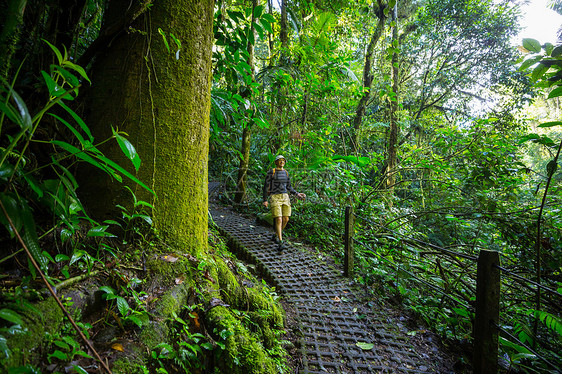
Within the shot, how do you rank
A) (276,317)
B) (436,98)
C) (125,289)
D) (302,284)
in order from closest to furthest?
(125,289) < (276,317) < (302,284) < (436,98)

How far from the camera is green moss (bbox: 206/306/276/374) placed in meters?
1.67

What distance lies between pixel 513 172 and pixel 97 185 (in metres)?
5.58

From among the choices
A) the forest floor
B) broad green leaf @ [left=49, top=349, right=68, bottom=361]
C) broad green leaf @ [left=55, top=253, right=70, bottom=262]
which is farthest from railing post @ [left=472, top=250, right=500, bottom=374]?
broad green leaf @ [left=55, top=253, right=70, bottom=262]

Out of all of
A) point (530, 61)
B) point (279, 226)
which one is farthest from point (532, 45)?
point (279, 226)

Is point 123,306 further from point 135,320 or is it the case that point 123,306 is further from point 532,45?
point 532,45

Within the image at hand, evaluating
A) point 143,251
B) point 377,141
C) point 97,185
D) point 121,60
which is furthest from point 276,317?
point 377,141

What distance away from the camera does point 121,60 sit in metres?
1.90

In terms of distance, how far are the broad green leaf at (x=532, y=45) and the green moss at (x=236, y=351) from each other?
2711mm

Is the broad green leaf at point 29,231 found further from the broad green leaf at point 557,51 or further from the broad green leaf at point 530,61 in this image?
the broad green leaf at point 557,51

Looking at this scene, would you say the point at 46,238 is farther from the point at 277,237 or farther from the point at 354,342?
the point at 277,237

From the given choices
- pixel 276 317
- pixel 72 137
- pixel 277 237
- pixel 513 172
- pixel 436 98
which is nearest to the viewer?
pixel 72 137

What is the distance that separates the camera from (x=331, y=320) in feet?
10.2

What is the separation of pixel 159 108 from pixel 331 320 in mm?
2781

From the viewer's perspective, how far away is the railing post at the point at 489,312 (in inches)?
87.2
